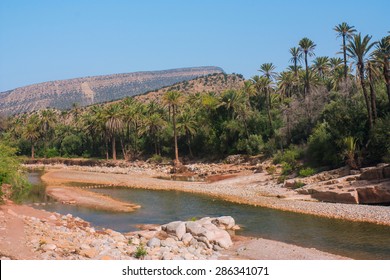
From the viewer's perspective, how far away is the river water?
1966 centimetres

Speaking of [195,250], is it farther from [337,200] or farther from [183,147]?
[183,147]

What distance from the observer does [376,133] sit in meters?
33.2

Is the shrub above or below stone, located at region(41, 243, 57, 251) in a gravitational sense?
below

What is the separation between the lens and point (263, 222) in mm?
25062

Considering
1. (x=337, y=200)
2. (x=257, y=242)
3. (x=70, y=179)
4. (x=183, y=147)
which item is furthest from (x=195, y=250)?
(x=183, y=147)

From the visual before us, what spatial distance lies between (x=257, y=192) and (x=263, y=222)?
1140cm

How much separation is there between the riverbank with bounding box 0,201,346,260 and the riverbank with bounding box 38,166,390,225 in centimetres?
771

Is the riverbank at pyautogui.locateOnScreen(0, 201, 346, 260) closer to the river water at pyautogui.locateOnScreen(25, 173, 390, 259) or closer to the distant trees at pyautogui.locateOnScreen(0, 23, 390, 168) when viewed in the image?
the river water at pyautogui.locateOnScreen(25, 173, 390, 259)

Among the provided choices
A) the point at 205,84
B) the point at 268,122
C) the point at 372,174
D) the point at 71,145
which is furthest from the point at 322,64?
the point at 205,84

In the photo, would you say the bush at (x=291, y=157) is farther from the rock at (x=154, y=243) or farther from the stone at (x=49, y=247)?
the stone at (x=49, y=247)

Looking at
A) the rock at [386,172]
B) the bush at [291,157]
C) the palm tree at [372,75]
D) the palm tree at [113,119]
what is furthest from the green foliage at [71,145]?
the rock at [386,172]

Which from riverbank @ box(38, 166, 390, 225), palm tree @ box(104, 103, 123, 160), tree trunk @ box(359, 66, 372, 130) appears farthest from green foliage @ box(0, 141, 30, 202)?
palm tree @ box(104, 103, 123, 160)

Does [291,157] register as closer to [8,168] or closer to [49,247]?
[8,168]

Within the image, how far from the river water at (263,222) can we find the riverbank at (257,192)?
1071 millimetres
